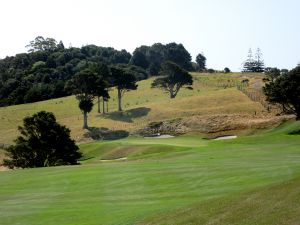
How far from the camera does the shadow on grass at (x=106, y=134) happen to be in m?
75.2

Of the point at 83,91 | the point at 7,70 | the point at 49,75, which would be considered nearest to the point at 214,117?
the point at 83,91

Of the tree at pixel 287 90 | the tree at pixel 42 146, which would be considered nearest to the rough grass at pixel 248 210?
the tree at pixel 42 146

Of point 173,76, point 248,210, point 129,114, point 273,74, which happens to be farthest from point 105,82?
point 248,210

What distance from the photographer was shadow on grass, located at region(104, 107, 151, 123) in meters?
87.4

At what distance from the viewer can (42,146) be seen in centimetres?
5222

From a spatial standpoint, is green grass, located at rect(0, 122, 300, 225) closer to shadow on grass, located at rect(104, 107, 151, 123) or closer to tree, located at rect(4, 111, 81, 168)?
tree, located at rect(4, 111, 81, 168)

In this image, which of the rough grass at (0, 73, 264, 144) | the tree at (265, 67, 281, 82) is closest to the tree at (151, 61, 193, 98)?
the rough grass at (0, 73, 264, 144)

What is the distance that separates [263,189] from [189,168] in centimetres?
1130

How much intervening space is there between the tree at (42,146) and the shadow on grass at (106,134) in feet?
72.2

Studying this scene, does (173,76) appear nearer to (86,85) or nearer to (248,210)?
(86,85)

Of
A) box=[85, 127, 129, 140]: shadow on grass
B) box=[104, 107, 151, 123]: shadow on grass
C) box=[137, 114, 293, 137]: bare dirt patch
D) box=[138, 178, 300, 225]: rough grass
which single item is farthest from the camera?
box=[104, 107, 151, 123]: shadow on grass

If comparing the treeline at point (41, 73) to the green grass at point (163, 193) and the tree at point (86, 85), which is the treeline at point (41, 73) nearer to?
the tree at point (86, 85)

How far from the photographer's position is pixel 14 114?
10550cm

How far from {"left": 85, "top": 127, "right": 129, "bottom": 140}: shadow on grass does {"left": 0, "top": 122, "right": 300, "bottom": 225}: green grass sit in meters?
40.5
